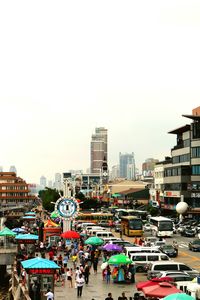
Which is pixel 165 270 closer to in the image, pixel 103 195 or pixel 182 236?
pixel 182 236

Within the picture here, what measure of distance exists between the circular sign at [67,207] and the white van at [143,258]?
65.4ft

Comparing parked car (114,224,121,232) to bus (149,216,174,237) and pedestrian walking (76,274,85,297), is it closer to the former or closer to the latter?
bus (149,216,174,237)

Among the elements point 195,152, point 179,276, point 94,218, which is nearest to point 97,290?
point 179,276

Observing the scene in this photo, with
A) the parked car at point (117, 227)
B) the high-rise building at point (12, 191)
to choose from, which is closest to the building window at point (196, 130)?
the parked car at point (117, 227)

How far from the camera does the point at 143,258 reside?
39.7 m

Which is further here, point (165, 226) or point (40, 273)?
point (165, 226)

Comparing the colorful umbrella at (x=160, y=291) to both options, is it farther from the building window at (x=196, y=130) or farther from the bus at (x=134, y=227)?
the building window at (x=196, y=130)

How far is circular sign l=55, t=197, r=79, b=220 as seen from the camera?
195 ft

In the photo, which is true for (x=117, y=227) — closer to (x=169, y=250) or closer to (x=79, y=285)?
(x=169, y=250)

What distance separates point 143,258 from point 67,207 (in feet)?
A: 67.7

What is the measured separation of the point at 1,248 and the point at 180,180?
59159mm

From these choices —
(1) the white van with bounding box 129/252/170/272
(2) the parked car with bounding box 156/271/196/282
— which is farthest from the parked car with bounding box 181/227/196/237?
(2) the parked car with bounding box 156/271/196/282

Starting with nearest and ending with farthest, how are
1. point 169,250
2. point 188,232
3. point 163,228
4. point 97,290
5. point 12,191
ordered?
1. point 97,290
2. point 169,250
3. point 163,228
4. point 188,232
5. point 12,191

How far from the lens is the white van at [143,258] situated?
3928 cm
